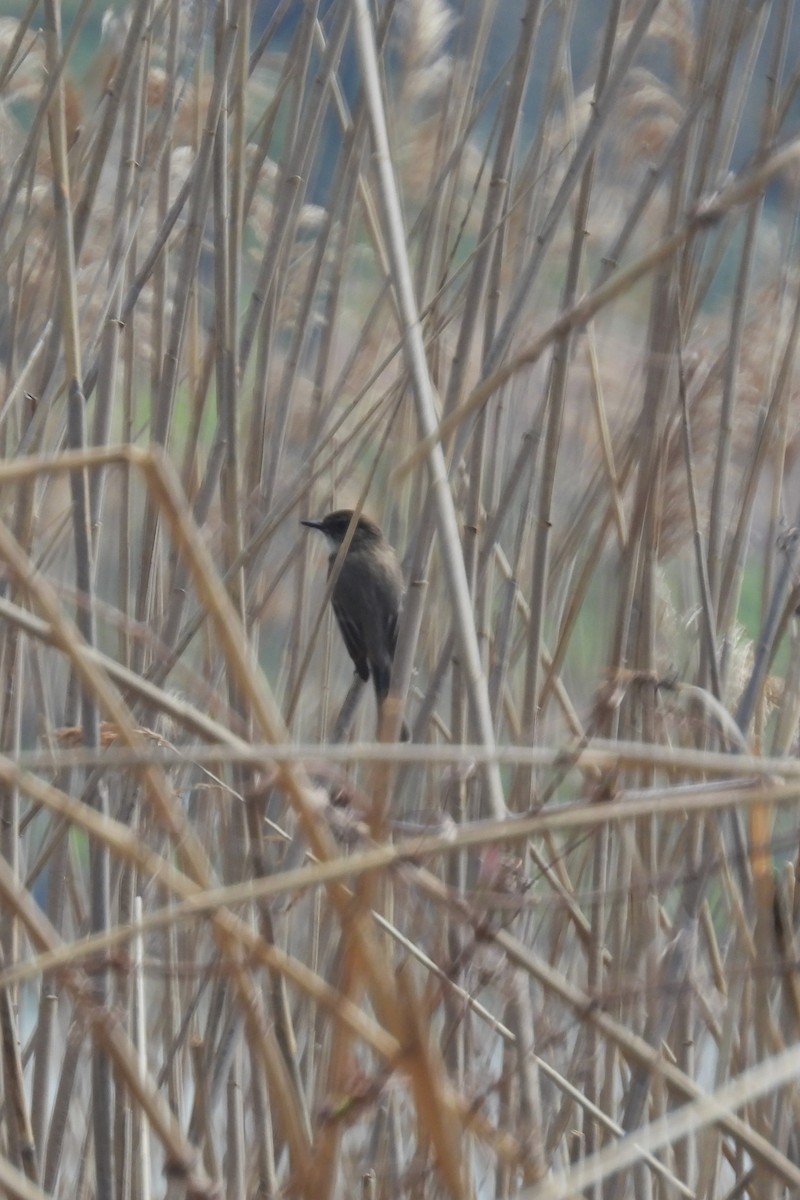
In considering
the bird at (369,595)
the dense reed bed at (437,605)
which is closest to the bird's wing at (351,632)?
the bird at (369,595)

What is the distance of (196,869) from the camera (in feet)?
2.76

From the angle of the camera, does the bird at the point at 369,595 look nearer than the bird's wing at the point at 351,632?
No

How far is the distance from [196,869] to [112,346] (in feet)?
3.83

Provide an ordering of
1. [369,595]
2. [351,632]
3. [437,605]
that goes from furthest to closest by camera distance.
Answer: [369,595]
[351,632]
[437,605]

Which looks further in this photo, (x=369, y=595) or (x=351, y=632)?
(x=369, y=595)

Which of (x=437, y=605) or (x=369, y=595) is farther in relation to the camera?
(x=369, y=595)

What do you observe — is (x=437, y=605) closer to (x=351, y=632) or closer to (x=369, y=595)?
(x=351, y=632)

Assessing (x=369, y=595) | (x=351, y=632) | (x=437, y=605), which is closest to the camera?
(x=437, y=605)

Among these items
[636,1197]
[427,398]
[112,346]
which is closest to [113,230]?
[112,346]

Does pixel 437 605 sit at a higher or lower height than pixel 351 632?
higher

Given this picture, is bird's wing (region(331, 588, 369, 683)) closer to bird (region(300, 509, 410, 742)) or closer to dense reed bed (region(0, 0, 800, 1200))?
bird (region(300, 509, 410, 742))

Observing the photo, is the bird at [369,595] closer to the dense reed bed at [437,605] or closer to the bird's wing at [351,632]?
the bird's wing at [351,632]

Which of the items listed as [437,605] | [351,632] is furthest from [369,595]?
[437,605]

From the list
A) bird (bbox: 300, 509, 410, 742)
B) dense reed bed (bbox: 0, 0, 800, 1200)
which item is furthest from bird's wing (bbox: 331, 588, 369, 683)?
dense reed bed (bbox: 0, 0, 800, 1200)
